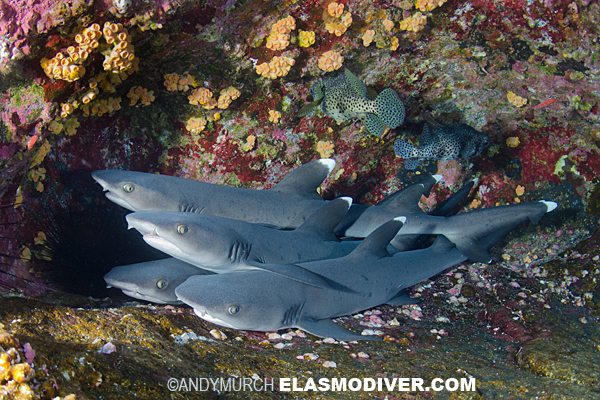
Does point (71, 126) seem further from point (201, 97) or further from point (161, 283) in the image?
point (161, 283)

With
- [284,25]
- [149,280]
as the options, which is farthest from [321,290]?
[284,25]

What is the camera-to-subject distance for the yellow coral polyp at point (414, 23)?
137 inches

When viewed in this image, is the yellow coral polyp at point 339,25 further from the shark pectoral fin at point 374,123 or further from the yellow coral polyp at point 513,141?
the yellow coral polyp at point 513,141

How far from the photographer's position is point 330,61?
146 inches

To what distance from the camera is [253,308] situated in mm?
2600

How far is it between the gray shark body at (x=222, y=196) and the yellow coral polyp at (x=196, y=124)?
0.86 metres

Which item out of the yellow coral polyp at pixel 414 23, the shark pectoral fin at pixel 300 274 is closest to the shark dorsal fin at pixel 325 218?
the shark pectoral fin at pixel 300 274

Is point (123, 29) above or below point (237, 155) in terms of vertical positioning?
above

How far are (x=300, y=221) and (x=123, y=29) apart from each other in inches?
91.9

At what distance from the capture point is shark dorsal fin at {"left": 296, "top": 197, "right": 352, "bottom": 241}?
346cm

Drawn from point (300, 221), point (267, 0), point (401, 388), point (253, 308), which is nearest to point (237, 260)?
point (253, 308)

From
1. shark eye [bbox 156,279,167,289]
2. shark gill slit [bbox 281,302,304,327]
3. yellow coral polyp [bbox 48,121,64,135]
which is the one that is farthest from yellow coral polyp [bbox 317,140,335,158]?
yellow coral polyp [bbox 48,121,64,135]

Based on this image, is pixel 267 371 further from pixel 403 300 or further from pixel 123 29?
pixel 123 29

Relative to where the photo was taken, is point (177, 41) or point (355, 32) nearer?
point (177, 41)
